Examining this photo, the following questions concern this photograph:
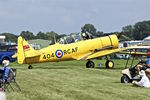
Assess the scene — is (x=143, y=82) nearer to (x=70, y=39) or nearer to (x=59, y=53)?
(x=59, y=53)

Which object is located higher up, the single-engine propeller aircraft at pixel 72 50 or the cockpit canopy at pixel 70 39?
the cockpit canopy at pixel 70 39

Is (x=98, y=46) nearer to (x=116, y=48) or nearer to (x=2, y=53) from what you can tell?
(x=116, y=48)

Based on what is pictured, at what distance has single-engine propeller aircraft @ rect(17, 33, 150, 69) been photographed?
24.3 meters

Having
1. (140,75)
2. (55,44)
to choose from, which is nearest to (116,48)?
(55,44)

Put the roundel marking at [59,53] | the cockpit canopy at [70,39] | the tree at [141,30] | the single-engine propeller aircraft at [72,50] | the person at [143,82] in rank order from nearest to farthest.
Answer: the person at [143,82]
the single-engine propeller aircraft at [72,50]
the roundel marking at [59,53]
the cockpit canopy at [70,39]
the tree at [141,30]

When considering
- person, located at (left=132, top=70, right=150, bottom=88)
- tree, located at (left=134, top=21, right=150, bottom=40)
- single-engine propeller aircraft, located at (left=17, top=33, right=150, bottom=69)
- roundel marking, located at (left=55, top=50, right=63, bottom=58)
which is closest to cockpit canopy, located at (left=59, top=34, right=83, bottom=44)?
single-engine propeller aircraft, located at (left=17, top=33, right=150, bottom=69)

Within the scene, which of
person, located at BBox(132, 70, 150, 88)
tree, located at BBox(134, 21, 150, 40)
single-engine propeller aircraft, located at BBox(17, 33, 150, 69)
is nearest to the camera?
person, located at BBox(132, 70, 150, 88)

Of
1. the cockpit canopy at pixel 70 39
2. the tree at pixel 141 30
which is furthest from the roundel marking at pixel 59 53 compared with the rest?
the tree at pixel 141 30

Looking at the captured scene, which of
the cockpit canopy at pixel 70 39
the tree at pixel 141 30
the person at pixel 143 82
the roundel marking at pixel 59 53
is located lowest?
the person at pixel 143 82

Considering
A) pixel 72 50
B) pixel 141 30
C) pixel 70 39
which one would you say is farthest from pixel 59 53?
pixel 141 30

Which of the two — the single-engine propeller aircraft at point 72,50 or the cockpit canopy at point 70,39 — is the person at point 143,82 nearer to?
the single-engine propeller aircraft at point 72,50

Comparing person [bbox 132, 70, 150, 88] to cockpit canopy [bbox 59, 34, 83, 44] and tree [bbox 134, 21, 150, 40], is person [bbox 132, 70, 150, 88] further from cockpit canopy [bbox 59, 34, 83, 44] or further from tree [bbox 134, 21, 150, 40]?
tree [bbox 134, 21, 150, 40]

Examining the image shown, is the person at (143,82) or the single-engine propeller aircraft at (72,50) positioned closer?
the person at (143,82)

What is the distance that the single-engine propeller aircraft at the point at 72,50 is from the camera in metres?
24.3
